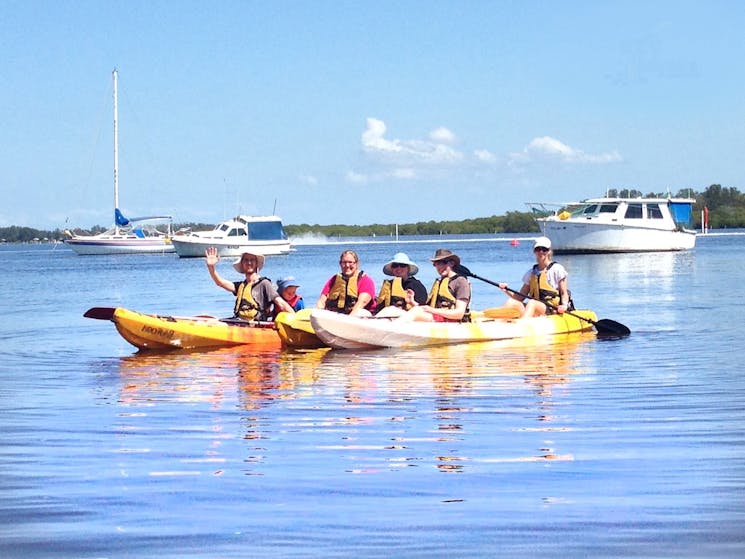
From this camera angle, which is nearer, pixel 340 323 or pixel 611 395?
pixel 611 395

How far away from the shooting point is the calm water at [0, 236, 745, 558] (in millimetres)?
6328

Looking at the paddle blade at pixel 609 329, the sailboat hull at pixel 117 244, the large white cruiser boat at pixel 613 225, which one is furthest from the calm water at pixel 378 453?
the sailboat hull at pixel 117 244

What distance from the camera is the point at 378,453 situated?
8820 mm

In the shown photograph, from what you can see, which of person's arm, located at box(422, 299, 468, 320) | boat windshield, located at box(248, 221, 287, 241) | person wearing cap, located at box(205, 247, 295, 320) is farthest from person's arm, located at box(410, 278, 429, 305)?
boat windshield, located at box(248, 221, 287, 241)

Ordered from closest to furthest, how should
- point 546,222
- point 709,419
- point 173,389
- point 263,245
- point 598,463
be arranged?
point 598,463 < point 709,419 < point 173,389 < point 546,222 < point 263,245

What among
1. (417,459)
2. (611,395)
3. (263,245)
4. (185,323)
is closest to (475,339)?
(185,323)

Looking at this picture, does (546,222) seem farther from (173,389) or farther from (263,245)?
(173,389)

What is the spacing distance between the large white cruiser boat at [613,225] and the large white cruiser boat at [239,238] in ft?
74.0

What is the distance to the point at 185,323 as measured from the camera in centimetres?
1845

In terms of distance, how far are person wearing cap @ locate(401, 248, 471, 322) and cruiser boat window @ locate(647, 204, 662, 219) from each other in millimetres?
54186

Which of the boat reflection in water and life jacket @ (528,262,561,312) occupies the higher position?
life jacket @ (528,262,561,312)

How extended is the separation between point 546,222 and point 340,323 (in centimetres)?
5498

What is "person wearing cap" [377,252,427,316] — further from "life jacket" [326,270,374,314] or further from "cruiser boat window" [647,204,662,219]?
"cruiser boat window" [647,204,662,219]

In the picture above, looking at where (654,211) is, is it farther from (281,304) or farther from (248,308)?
(281,304)
